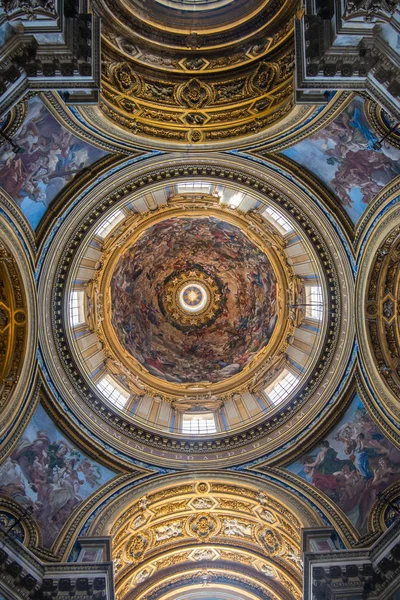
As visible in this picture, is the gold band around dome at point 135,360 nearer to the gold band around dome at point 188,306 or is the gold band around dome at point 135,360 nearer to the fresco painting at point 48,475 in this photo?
the fresco painting at point 48,475

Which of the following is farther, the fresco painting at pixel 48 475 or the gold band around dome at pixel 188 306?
the gold band around dome at pixel 188 306

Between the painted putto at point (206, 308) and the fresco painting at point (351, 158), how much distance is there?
331 inches

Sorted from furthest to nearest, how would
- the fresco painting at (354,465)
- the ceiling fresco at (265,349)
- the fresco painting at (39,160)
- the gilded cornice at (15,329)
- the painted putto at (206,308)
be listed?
1. the painted putto at (206,308)
2. the fresco painting at (354,465)
3. the gilded cornice at (15,329)
4. the ceiling fresco at (265,349)
5. the fresco painting at (39,160)

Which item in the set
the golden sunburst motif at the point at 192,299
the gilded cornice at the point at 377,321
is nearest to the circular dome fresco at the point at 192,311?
the golden sunburst motif at the point at 192,299

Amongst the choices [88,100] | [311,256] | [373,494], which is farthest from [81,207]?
[373,494]

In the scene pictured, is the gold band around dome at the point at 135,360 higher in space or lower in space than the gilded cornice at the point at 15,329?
higher

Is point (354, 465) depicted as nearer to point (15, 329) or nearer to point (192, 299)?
point (15, 329)

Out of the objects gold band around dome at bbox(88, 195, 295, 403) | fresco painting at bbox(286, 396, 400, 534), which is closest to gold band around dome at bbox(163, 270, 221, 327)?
gold band around dome at bbox(88, 195, 295, 403)

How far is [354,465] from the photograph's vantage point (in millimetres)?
21688

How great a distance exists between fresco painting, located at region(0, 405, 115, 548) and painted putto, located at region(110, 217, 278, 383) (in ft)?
25.0

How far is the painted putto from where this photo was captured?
29328mm

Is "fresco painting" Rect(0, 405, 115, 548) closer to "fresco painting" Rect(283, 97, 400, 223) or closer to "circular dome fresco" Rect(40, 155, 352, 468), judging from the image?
"circular dome fresco" Rect(40, 155, 352, 468)

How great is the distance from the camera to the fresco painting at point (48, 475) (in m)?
20.5

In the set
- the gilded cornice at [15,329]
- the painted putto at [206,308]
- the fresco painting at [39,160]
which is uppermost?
the painted putto at [206,308]
